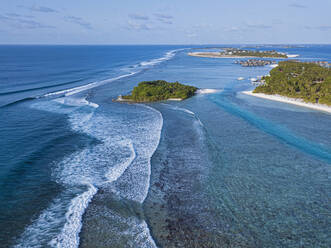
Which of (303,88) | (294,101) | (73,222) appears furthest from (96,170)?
(303,88)

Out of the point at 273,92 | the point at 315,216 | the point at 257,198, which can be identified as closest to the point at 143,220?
the point at 257,198

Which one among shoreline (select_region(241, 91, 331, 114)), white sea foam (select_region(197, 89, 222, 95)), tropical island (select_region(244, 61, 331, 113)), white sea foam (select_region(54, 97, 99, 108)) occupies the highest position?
tropical island (select_region(244, 61, 331, 113))

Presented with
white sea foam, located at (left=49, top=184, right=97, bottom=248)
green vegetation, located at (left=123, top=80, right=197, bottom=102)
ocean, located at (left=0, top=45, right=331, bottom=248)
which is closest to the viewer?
white sea foam, located at (left=49, top=184, right=97, bottom=248)

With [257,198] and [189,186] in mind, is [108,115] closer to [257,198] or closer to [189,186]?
[189,186]

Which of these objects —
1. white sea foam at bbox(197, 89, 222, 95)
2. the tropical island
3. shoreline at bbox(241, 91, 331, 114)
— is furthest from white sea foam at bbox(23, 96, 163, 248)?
the tropical island

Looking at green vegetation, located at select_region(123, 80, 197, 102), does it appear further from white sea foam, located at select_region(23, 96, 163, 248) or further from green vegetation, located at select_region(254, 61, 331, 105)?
green vegetation, located at select_region(254, 61, 331, 105)

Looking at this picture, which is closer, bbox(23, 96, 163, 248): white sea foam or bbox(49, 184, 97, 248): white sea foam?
bbox(49, 184, 97, 248): white sea foam
